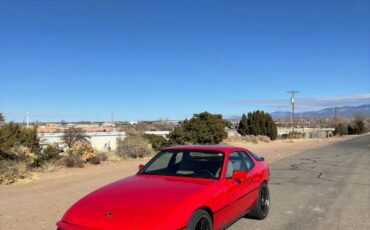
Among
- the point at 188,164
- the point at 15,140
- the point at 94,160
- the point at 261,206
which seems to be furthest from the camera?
the point at 94,160

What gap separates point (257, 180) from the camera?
25.4 feet

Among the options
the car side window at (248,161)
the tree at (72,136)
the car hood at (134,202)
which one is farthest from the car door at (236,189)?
the tree at (72,136)

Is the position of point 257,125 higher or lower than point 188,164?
higher

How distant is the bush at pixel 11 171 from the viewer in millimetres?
12895

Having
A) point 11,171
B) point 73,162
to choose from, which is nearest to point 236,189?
point 11,171

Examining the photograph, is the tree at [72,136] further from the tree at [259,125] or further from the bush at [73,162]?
the tree at [259,125]

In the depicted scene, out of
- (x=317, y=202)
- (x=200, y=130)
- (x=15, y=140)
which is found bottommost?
(x=317, y=202)

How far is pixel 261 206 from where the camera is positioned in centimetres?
788

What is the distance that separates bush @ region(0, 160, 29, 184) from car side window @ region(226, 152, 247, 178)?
8.22 metres

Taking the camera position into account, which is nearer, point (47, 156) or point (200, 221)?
point (200, 221)

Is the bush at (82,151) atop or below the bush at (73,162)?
atop

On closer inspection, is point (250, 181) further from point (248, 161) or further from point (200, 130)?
point (200, 130)

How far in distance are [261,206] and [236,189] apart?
1.50 m

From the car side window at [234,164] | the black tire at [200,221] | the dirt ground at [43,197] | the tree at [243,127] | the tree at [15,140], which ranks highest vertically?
the tree at [243,127]
